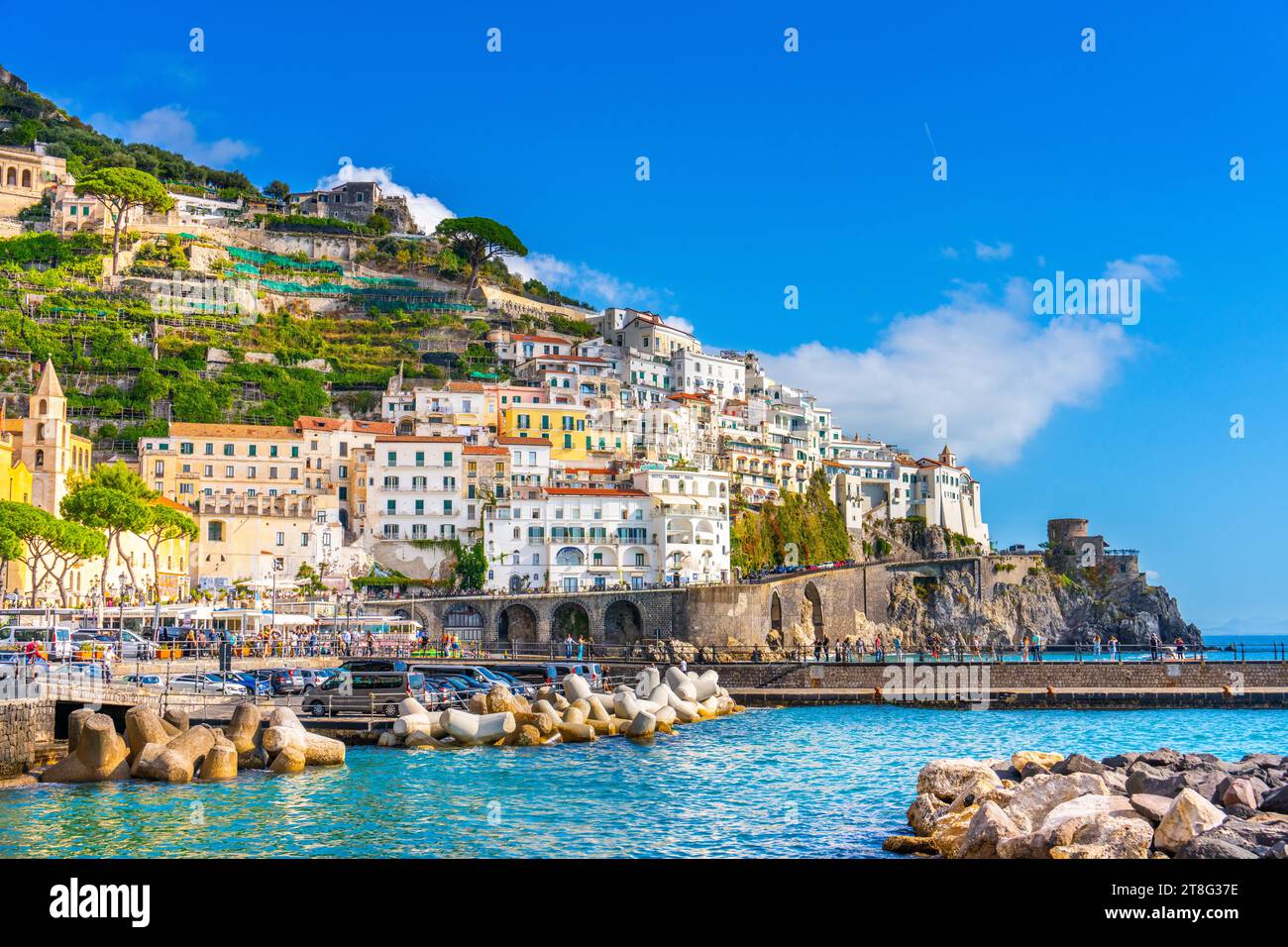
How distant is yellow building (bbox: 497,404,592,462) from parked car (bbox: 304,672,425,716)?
52.7 metres

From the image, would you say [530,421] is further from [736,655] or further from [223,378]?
[736,655]

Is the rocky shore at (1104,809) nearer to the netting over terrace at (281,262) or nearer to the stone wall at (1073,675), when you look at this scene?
the stone wall at (1073,675)

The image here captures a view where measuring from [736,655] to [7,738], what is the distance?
44.4m

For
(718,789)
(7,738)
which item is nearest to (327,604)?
(7,738)

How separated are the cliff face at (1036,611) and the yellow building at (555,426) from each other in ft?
86.6

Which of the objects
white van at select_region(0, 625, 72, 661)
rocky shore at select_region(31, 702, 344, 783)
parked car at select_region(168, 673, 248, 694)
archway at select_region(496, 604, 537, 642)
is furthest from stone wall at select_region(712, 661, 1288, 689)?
rocky shore at select_region(31, 702, 344, 783)

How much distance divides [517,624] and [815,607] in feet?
71.4

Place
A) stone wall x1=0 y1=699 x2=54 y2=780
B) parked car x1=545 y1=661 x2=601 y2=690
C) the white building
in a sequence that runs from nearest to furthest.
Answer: stone wall x1=0 y1=699 x2=54 y2=780 → parked car x1=545 y1=661 x2=601 y2=690 → the white building

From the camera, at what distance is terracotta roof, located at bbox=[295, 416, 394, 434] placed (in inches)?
3032

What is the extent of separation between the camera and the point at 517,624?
6781 centimetres

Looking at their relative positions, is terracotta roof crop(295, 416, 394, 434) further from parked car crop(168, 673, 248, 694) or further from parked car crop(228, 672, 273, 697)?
parked car crop(168, 673, 248, 694)

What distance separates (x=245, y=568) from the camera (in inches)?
2719
